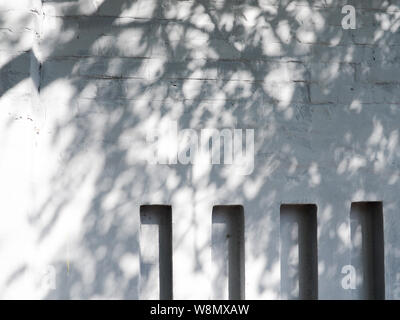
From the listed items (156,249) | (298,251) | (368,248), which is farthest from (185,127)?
(368,248)

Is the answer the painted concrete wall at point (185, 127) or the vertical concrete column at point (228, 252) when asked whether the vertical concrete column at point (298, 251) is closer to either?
the painted concrete wall at point (185, 127)

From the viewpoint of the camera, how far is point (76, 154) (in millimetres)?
3566

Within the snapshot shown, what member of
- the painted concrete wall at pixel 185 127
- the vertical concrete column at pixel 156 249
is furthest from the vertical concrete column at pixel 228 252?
the vertical concrete column at pixel 156 249

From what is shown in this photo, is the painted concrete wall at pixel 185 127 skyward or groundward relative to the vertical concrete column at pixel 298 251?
skyward

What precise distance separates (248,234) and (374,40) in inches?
64.0

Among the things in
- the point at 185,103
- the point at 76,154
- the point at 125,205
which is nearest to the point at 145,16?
the point at 185,103

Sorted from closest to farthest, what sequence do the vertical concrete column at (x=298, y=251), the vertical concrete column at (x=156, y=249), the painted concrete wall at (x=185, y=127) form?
1. the painted concrete wall at (x=185, y=127)
2. the vertical concrete column at (x=156, y=249)
3. the vertical concrete column at (x=298, y=251)

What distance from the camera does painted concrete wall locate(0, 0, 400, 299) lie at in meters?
3.46

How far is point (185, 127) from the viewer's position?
368 centimetres

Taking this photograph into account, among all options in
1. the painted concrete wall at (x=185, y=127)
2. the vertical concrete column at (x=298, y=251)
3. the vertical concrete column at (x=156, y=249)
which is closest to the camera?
the painted concrete wall at (x=185, y=127)

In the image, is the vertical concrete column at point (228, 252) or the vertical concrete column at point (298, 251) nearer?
the vertical concrete column at point (228, 252)

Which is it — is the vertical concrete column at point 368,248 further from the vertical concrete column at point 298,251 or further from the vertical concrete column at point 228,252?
the vertical concrete column at point 228,252

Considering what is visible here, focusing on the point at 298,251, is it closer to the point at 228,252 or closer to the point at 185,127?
the point at 228,252

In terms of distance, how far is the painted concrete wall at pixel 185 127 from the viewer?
346 centimetres
